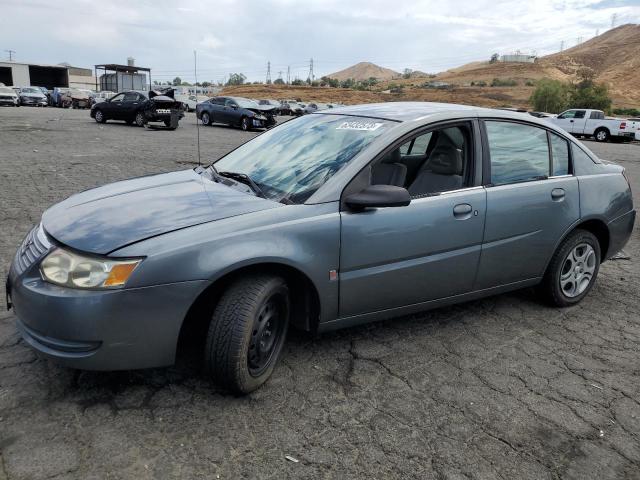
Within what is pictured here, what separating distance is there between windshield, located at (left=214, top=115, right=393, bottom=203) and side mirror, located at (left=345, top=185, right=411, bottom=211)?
0.24 m

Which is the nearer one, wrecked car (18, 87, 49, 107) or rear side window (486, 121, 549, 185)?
rear side window (486, 121, 549, 185)

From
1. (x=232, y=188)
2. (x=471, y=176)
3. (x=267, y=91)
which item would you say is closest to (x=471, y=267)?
(x=471, y=176)

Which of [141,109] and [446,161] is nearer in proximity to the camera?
[446,161]

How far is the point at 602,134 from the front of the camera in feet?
91.3

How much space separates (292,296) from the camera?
3098 mm

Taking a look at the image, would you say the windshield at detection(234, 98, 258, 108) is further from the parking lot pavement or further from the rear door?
the parking lot pavement

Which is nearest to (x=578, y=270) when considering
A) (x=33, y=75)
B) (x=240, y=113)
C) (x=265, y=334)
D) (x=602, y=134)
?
(x=265, y=334)

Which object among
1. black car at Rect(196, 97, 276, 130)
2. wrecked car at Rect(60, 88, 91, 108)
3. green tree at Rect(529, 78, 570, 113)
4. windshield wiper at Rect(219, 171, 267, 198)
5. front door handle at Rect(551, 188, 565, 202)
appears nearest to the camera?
windshield wiper at Rect(219, 171, 267, 198)

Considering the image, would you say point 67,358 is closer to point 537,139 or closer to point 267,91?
point 537,139

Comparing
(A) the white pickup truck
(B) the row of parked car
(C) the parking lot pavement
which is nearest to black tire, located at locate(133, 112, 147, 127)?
(B) the row of parked car

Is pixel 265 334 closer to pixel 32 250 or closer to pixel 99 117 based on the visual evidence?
pixel 32 250

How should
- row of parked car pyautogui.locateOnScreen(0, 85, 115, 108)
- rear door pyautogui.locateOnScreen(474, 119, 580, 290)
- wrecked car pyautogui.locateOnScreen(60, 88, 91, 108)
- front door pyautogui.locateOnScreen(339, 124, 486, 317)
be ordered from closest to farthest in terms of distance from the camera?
front door pyautogui.locateOnScreen(339, 124, 486, 317)
rear door pyautogui.locateOnScreen(474, 119, 580, 290)
row of parked car pyautogui.locateOnScreen(0, 85, 115, 108)
wrecked car pyautogui.locateOnScreen(60, 88, 91, 108)

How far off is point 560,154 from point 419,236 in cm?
168

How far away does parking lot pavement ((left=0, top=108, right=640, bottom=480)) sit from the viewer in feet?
7.76
